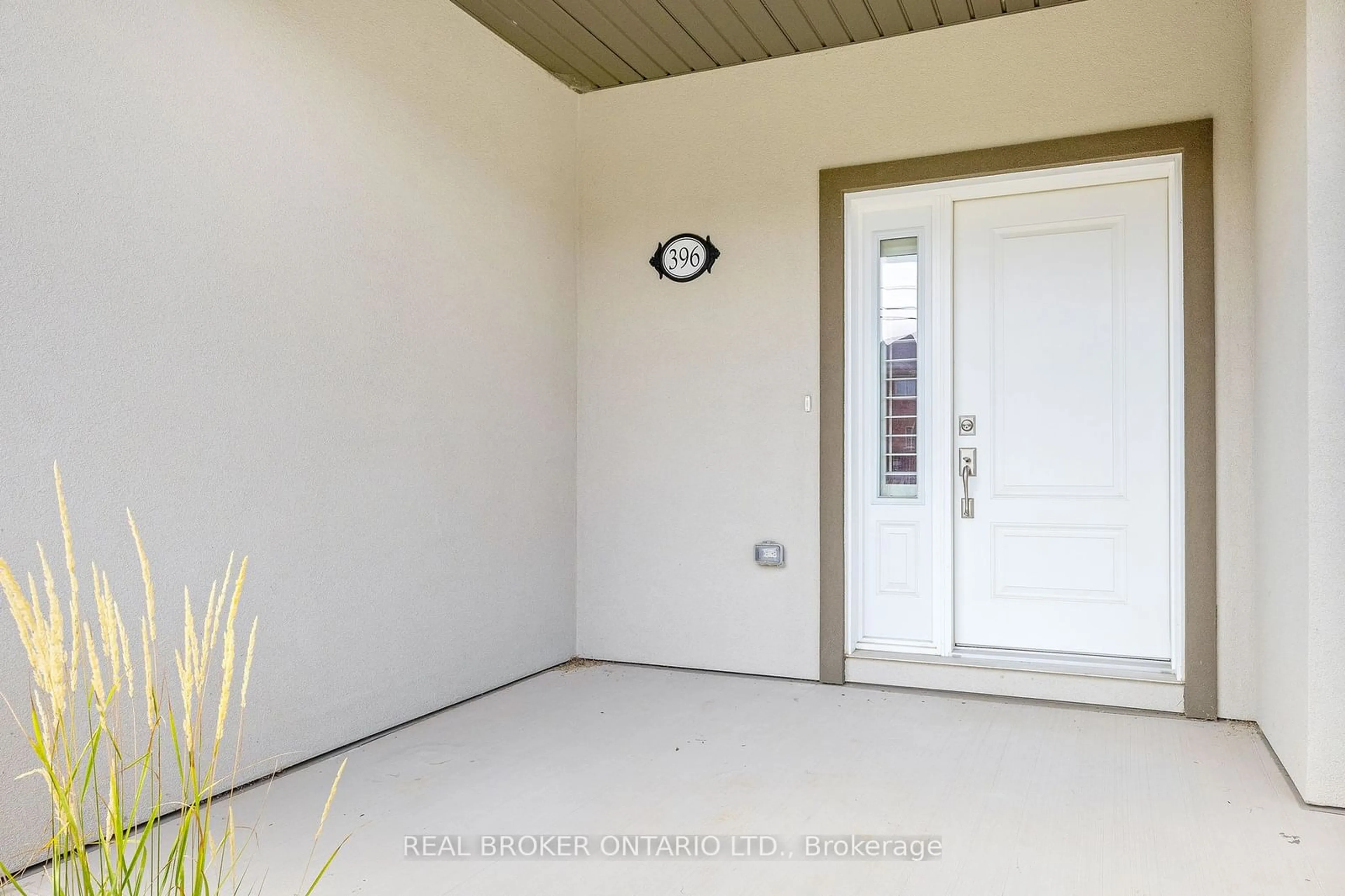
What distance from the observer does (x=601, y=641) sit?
4590 millimetres

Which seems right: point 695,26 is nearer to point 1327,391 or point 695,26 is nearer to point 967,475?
point 967,475

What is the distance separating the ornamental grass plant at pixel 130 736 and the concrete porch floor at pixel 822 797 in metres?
0.25

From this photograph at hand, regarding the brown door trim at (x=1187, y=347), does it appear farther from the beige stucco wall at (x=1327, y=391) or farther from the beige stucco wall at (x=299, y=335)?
the beige stucco wall at (x=299, y=335)

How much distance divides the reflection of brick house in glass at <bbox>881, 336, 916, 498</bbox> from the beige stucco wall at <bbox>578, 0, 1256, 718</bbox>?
35 cm

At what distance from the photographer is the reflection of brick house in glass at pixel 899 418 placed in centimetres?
414

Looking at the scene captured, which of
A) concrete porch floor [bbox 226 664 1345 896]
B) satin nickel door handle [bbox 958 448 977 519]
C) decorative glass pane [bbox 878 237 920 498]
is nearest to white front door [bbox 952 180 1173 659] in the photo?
satin nickel door handle [bbox 958 448 977 519]

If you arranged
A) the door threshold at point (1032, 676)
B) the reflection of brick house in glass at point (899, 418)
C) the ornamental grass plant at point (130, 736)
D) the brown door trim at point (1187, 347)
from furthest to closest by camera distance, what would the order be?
the reflection of brick house in glass at point (899, 418) < the door threshold at point (1032, 676) < the brown door trim at point (1187, 347) < the ornamental grass plant at point (130, 736)

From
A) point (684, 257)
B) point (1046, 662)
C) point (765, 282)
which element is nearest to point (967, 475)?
point (1046, 662)

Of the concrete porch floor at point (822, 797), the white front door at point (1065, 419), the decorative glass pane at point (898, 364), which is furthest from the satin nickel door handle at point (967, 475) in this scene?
the concrete porch floor at point (822, 797)

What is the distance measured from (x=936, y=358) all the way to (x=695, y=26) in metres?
1.81

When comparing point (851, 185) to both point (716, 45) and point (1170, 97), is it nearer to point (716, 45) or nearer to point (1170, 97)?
point (716, 45)

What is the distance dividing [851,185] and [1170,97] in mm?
1286

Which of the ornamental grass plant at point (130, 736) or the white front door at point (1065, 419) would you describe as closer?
the ornamental grass plant at point (130, 736)

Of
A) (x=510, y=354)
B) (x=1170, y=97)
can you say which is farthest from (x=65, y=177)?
(x=1170, y=97)
